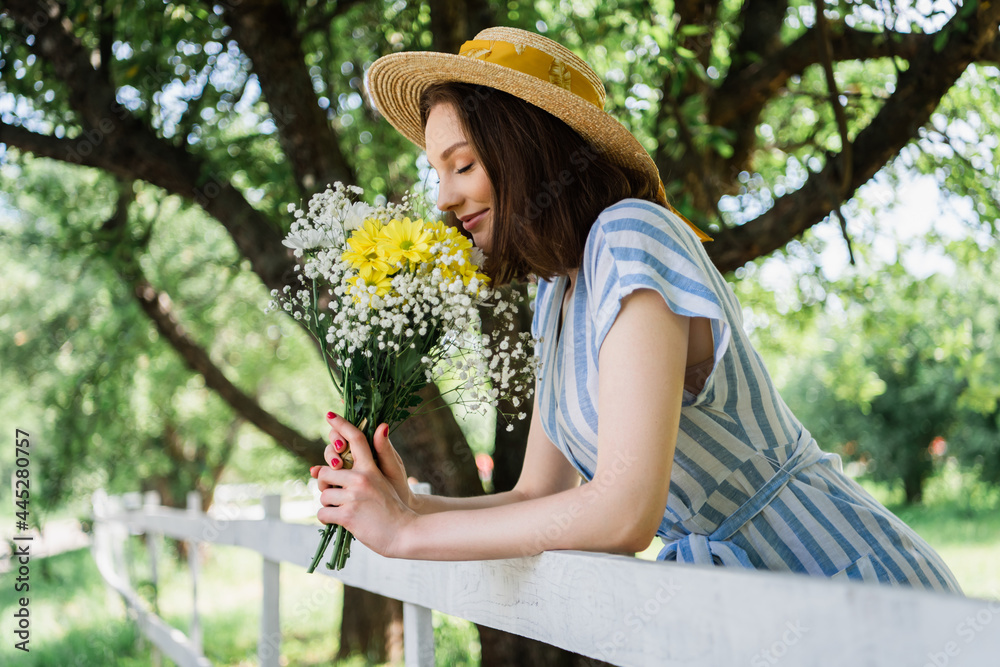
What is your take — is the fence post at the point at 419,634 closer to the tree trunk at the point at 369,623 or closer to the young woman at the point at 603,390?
the young woman at the point at 603,390

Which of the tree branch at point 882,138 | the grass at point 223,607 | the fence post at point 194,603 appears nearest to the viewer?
the tree branch at point 882,138

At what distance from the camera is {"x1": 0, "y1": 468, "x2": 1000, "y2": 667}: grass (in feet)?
18.7

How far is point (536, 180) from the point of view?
5.11ft

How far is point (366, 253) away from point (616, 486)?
64 cm

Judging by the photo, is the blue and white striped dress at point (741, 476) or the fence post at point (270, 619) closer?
the blue and white striped dress at point (741, 476)

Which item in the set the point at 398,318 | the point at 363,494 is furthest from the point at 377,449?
the point at 398,318

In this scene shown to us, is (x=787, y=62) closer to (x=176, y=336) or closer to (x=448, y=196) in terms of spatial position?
(x=448, y=196)

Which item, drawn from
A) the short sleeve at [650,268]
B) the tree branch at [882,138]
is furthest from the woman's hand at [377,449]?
the tree branch at [882,138]

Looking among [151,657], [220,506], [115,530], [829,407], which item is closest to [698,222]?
[151,657]

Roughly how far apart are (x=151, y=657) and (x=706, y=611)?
234 inches

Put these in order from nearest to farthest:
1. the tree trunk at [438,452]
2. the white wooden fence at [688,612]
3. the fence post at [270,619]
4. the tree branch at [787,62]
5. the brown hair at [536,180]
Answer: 1. the white wooden fence at [688,612]
2. the brown hair at [536,180]
3. the fence post at [270,619]
4. the tree trunk at [438,452]
5. the tree branch at [787,62]

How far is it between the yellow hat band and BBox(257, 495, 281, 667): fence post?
1749 millimetres

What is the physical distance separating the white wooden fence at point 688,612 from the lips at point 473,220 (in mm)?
707

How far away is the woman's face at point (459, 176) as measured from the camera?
1615 millimetres
